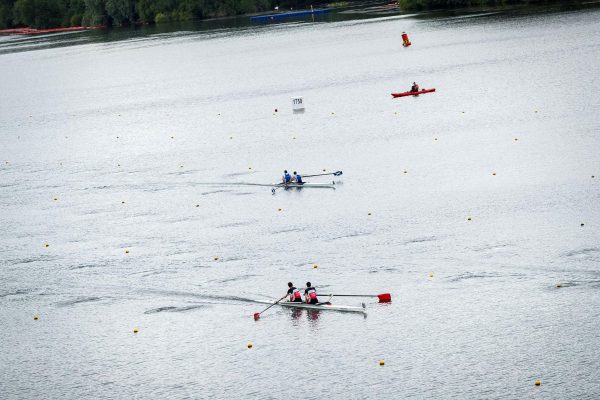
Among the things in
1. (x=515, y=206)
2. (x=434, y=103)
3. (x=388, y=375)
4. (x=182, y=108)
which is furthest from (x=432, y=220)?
(x=182, y=108)

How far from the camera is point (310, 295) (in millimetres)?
30578

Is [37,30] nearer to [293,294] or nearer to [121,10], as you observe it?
[121,10]

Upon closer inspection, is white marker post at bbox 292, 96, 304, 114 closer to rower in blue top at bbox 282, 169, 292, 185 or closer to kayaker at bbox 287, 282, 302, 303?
rower in blue top at bbox 282, 169, 292, 185

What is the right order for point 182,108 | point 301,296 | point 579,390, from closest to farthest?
1. point 579,390
2. point 301,296
3. point 182,108

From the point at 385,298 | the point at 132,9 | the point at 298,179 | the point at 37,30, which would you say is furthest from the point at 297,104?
the point at 37,30

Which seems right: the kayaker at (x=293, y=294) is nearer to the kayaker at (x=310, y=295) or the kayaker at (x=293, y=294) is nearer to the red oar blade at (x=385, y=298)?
the kayaker at (x=310, y=295)

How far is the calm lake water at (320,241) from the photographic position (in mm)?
27438

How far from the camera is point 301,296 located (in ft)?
103

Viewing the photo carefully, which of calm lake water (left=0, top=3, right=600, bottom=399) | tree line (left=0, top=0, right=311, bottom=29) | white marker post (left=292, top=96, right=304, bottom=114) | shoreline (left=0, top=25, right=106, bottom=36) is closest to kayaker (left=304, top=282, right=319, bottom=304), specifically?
calm lake water (left=0, top=3, right=600, bottom=399)

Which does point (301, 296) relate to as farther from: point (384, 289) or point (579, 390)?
point (579, 390)

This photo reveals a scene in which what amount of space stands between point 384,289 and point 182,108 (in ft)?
150

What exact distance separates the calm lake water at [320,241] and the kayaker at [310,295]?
0.46m

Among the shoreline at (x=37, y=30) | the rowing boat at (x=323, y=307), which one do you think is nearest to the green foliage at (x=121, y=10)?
the shoreline at (x=37, y=30)

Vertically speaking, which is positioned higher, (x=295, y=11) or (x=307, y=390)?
(x=295, y=11)
